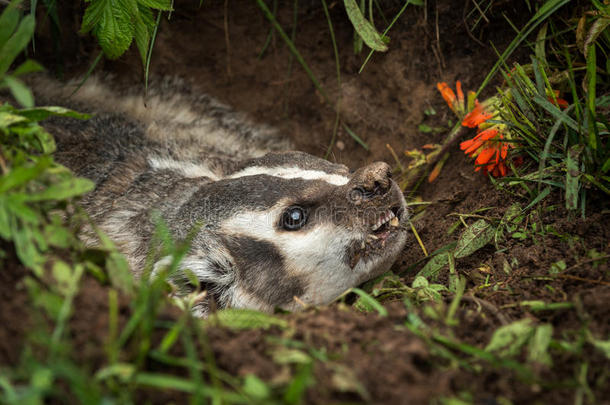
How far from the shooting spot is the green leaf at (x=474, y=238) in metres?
2.48

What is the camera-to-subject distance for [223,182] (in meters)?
2.64

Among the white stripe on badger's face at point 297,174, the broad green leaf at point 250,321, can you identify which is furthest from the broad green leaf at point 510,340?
the white stripe on badger's face at point 297,174

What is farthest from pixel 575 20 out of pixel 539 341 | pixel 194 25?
pixel 194 25

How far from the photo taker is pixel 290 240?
2445mm

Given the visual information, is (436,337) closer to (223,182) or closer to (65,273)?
(65,273)

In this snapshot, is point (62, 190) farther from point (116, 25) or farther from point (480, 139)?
point (480, 139)

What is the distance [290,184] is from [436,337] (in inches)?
48.1

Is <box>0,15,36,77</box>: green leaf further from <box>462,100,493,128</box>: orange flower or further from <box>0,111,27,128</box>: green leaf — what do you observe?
<box>462,100,493,128</box>: orange flower

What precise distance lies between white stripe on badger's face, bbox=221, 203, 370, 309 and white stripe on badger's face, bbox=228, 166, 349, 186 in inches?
9.6

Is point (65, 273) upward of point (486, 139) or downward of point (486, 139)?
upward

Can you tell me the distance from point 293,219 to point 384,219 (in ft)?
1.43

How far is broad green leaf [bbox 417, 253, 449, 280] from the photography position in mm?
2570

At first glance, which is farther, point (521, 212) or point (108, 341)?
point (521, 212)

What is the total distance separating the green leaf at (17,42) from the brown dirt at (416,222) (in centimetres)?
74
